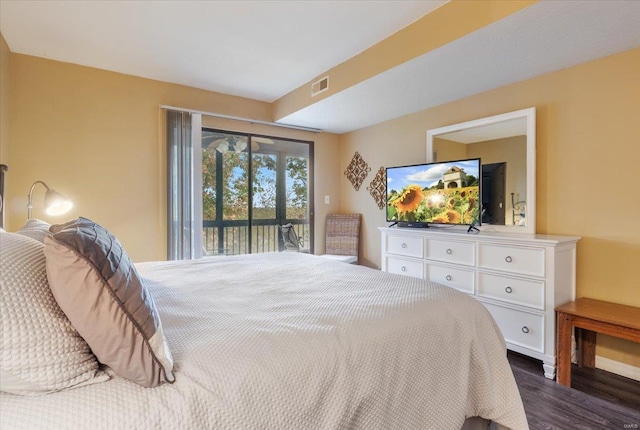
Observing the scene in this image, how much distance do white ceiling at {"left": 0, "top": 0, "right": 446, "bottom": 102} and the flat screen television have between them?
1319 mm

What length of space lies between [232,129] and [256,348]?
3.33 meters

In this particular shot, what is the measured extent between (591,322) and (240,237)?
3.34 meters

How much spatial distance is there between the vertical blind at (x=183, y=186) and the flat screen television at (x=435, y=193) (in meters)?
2.09

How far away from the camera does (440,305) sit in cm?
138

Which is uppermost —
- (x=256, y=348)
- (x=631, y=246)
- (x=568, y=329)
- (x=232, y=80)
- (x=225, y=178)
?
(x=232, y=80)

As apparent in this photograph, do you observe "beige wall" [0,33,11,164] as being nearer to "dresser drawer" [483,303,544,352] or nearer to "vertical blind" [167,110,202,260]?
"vertical blind" [167,110,202,260]

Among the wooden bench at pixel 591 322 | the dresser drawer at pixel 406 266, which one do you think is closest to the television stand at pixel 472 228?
the dresser drawer at pixel 406 266

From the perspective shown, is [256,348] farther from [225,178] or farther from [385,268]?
[225,178]

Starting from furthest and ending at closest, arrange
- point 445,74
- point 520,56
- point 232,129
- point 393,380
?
point 232,129 → point 445,74 → point 520,56 → point 393,380

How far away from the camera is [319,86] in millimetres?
3166

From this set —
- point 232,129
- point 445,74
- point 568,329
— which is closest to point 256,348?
point 568,329

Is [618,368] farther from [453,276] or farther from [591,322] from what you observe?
[453,276]

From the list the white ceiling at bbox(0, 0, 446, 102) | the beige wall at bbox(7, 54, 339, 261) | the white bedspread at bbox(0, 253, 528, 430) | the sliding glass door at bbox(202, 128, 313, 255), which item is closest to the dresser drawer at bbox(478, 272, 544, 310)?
the white bedspread at bbox(0, 253, 528, 430)

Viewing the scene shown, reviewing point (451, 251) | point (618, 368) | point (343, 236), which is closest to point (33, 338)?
point (451, 251)
